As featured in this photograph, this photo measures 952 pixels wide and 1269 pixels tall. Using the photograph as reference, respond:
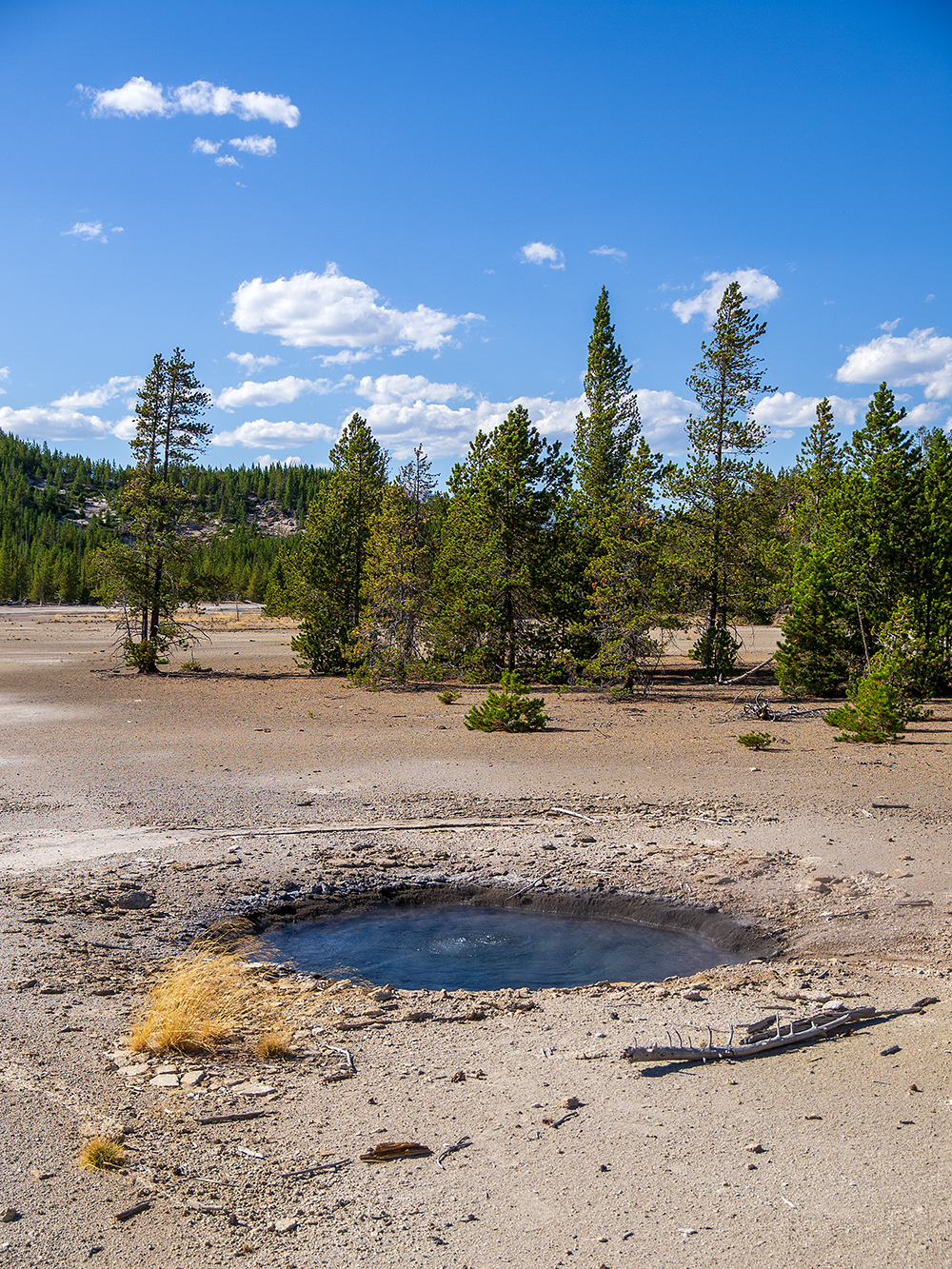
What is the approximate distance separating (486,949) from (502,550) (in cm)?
1936

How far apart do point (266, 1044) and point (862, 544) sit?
803 inches

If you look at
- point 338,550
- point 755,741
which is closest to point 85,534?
point 338,550

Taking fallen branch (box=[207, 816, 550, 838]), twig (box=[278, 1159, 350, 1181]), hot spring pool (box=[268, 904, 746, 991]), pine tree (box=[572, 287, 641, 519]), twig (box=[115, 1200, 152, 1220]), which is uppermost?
pine tree (box=[572, 287, 641, 519])

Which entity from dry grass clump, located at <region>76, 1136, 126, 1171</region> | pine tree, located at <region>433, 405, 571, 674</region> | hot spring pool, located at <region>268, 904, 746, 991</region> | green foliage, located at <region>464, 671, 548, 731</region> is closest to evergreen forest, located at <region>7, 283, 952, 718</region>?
pine tree, located at <region>433, 405, 571, 674</region>

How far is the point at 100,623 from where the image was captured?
67.2 m

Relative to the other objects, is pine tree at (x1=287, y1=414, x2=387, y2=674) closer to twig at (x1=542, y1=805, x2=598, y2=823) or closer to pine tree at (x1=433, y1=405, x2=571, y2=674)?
pine tree at (x1=433, y1=405, x2=571, y2=674)

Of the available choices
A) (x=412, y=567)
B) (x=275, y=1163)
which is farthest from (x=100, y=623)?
(x=275, y=1163)

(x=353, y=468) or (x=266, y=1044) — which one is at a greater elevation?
(x=353, y=468)

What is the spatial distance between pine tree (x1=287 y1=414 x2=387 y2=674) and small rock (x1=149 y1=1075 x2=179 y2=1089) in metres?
26.2

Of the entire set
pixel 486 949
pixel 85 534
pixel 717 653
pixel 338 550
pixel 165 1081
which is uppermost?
pixel 85 534

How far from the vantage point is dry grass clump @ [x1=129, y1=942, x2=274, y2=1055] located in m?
5.75

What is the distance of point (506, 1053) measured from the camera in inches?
231

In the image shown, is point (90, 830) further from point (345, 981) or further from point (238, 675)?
point (238, 675)

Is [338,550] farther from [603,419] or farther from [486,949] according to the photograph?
[486,949]
